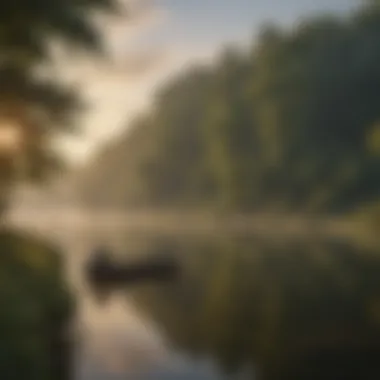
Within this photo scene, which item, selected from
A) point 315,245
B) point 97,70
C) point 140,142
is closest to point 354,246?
point 315,245

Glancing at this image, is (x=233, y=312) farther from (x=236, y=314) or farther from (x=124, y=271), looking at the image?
(x=124, y=271)

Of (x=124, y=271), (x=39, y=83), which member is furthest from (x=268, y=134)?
(x=39, y=83)

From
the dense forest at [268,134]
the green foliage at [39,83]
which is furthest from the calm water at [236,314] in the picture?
the green foliage at [39,83]

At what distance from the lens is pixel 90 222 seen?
2740 mm

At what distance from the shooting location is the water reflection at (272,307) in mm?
2506

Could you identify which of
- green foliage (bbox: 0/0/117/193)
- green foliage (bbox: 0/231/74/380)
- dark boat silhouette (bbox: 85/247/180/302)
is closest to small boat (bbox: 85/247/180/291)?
dark boat silhouette (bbox: 85/247/180/302)

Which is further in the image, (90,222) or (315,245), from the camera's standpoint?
(315,245)

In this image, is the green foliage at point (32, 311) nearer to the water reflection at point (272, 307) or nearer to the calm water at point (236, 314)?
the calm water at point (236, 314)

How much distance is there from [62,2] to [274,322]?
1.43 m

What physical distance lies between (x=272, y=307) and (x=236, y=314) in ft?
0.49

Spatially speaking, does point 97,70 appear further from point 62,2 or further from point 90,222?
point 90,222

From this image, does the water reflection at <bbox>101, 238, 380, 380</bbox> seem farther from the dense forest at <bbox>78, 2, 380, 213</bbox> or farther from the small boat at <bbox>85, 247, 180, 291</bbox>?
the dense forest at <bbox>78, 2, 380, 213</bbox>

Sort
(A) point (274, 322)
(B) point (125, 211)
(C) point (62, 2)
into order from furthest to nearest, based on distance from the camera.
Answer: (B) point (125, 211) → (A) point (274, 322) → (C) point (62, 2)

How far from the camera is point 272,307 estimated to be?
9.16ft
